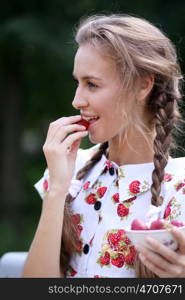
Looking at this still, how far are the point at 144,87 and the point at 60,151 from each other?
0.49 meters

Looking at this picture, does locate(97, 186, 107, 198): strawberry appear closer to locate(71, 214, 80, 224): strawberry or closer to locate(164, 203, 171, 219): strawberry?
locate(71, 214, 80, 224): strawberry

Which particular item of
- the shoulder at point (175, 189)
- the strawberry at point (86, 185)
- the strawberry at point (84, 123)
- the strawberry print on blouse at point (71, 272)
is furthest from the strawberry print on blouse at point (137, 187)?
the strawberry print on blouse at point (71, 272)

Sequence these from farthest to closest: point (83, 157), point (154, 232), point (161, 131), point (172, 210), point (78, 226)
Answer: point (83, 157)
point (78, 226)
point (161, 131)
point (172, 210)
point (154, 232)

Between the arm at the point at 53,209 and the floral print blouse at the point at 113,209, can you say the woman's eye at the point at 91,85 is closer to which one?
the arm at the point at 53,209

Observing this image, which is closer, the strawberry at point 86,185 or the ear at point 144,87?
the ear at point 144,87

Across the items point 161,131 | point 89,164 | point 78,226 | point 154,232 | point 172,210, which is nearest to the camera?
point 154,232

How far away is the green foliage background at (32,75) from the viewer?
6.20 meters

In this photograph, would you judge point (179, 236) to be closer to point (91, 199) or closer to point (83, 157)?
point (91, 199)

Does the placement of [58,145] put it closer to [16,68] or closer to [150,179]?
[150,179]

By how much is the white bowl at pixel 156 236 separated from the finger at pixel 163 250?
0.05ft

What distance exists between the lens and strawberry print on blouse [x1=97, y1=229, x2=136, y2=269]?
2.49 metres

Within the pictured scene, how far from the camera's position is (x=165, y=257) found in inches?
82.0

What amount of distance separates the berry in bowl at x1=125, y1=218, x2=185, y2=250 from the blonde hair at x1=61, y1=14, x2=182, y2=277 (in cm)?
37

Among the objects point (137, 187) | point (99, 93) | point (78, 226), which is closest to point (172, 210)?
point (137, 187)
